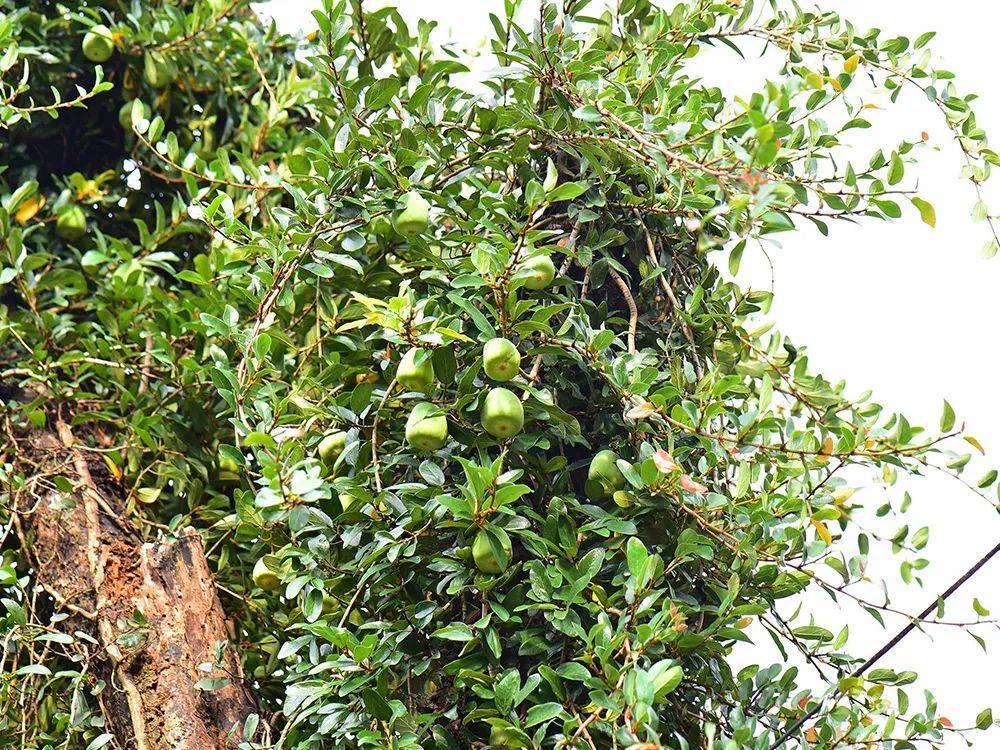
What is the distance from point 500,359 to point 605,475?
0.17 meters

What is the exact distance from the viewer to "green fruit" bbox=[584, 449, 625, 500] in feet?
3.42

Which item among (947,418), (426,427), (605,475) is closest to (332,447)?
(426,427)

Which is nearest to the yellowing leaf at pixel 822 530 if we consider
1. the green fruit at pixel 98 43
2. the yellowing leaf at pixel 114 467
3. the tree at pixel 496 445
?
the tree at pixel 496 445

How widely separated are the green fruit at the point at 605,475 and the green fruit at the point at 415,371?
7.7 inches

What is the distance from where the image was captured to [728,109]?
4.07 ft

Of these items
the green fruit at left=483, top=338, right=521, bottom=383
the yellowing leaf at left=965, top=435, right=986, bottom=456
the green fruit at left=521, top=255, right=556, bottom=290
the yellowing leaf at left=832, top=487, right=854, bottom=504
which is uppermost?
the yellowing leaf at left=965, top=435, right=986, bottom=456

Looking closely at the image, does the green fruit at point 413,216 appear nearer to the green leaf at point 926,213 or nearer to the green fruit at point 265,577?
the green fruit at point 265,577

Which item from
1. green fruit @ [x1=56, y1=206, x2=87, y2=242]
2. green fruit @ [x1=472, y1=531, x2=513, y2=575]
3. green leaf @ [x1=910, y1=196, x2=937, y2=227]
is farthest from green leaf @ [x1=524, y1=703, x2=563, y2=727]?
green fruit @ [x1=56, y1=206, x2=87, y2=242]

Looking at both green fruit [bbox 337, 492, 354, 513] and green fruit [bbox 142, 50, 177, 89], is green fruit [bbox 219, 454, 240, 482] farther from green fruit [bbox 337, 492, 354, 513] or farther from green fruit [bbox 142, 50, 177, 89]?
green fruit [bbox 142, 50, 177, 89]

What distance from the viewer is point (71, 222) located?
1790 mm

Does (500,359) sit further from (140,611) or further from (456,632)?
(140,611)

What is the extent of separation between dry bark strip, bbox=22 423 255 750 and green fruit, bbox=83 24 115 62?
0.77m

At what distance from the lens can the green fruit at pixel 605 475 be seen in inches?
41.1

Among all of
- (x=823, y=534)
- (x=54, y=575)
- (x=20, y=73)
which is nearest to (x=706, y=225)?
(x=823, y=534)
